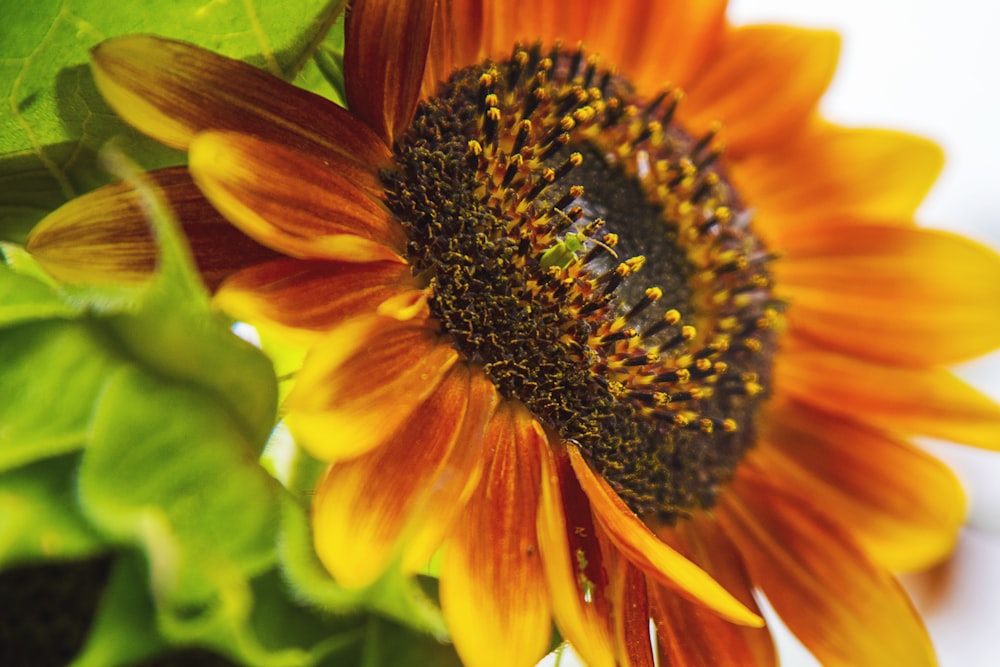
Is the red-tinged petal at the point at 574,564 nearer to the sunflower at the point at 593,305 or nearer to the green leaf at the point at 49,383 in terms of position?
the sunflower at the point at 593,305

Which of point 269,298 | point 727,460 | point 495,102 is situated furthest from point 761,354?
point 269,298

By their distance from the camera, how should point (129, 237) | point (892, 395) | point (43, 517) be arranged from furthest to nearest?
point (892, 395), point (129, 237), point (43, 517)

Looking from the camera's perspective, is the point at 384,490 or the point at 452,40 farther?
the point at 452,40

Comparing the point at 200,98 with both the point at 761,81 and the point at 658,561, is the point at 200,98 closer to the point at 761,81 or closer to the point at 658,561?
the point at 658,561

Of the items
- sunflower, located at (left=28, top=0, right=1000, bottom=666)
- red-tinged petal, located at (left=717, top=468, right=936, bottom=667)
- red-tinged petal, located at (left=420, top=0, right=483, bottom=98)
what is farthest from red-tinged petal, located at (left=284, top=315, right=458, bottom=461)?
red-tinged petal, located at (left=717, top=468, right=936, bottom=667)

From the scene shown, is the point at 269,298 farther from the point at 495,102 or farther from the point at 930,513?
the point at 930,513

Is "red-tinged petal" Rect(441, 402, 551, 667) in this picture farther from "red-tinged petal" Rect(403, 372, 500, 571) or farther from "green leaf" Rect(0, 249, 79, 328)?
"green leaf" Rect(0, 249, 79, 328)

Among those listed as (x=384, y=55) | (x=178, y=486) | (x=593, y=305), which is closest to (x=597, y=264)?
(x=593, y=305)
